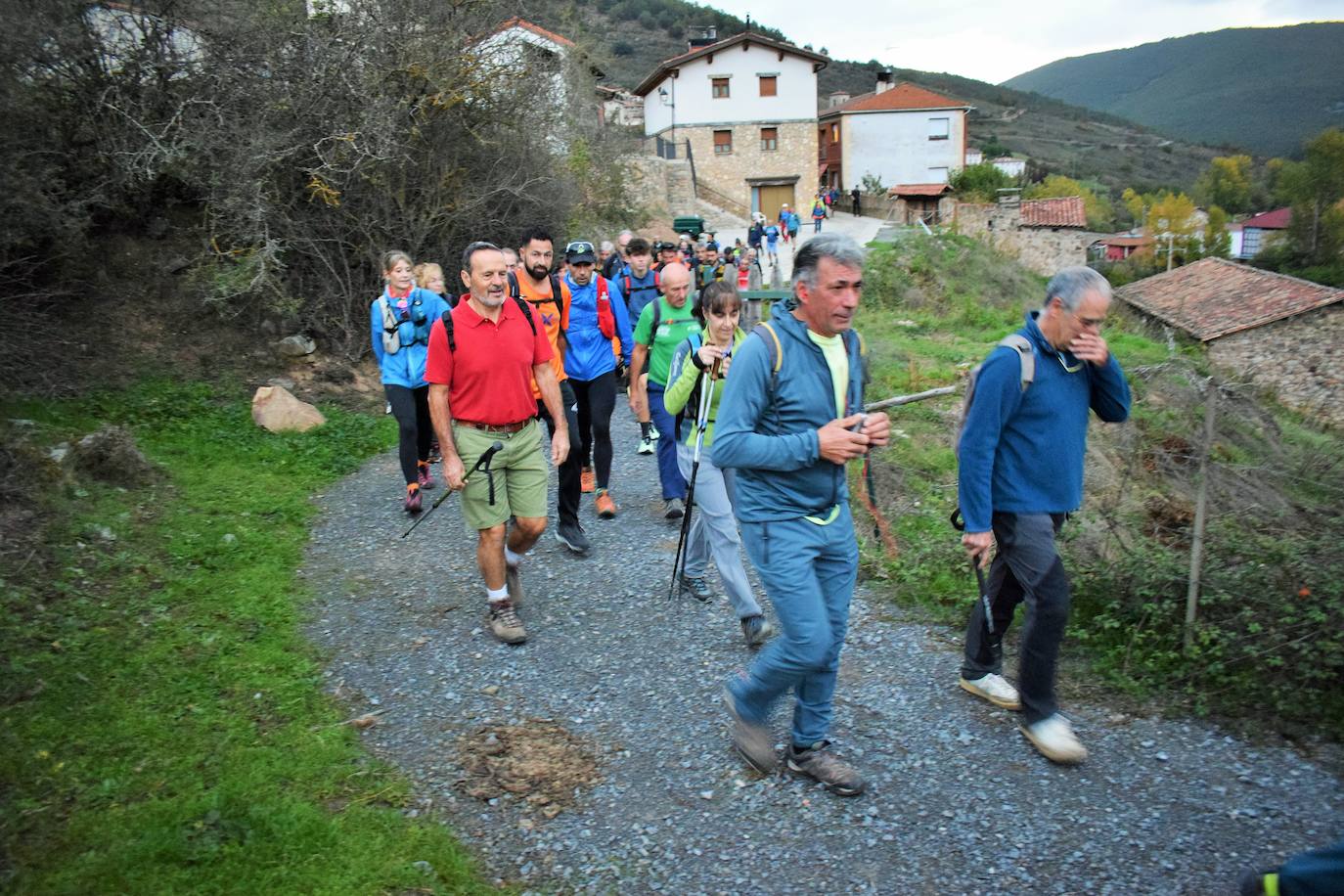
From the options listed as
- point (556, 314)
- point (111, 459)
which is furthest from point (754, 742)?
point (111, 459)

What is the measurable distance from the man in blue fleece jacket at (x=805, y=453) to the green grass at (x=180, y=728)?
144 centimetres

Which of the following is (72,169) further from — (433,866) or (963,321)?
(963,321)

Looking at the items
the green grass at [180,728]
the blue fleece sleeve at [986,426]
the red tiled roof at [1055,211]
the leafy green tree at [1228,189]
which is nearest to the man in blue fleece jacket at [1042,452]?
the blue fleece sleeve at [986,426]

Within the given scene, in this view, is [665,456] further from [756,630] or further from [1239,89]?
[1239,89]

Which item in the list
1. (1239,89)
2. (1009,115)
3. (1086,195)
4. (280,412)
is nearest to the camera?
(280,412)

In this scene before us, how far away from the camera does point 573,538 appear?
20.5 ft

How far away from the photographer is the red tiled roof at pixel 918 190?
4875 cm

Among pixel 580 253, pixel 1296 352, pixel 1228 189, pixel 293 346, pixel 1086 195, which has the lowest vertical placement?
pixel 1296 352

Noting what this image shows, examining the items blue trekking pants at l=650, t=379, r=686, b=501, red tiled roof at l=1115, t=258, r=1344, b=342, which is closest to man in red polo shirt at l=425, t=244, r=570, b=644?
blue trekking pants at l=650, t=379, r=686, b=501

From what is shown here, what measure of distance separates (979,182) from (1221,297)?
21905mm

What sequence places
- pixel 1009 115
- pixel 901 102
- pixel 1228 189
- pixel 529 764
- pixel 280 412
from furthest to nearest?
pixel 1009 115, pixel 1228 189, pixel 901 102, pixel 280 412, pixel 529 764

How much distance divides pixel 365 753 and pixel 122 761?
94cm

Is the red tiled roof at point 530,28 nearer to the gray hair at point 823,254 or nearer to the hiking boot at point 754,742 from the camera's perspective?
the gray hair at point 823,254

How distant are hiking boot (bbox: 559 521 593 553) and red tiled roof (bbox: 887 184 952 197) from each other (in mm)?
46221
